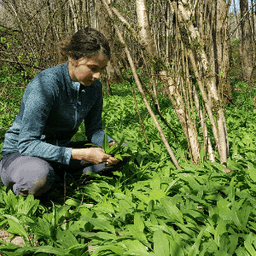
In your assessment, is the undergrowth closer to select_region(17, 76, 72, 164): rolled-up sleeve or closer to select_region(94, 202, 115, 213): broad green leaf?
select_region(94, 202, 115, 213): broad green leaf

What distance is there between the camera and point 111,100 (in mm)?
6457

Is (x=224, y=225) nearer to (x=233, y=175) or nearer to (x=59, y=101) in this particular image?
(x=233, y=175)

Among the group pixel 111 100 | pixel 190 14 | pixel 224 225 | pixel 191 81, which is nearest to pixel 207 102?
pixel 191 81

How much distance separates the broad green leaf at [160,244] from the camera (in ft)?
4.08

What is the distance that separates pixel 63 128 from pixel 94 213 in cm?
76

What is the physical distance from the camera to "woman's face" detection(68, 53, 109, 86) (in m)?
1.77

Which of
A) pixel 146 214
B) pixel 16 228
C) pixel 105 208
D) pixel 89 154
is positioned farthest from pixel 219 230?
pixel 16 228

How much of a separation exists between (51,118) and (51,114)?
40 mm

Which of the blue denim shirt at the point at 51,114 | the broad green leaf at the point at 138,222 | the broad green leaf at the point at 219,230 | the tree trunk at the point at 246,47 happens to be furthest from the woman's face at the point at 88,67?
the tree trunk at the point at 246,47

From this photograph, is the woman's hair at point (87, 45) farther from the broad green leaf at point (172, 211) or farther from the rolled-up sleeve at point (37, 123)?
the broad green leaf at point (172, 211)

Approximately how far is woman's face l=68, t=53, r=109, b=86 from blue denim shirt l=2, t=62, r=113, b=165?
13 cm

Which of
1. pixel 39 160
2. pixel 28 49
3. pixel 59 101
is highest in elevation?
pixel 28 49

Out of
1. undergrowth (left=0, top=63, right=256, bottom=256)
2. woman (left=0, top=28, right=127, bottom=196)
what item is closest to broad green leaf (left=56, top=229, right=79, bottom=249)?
undergrowth (left=0, top=63, right=256, bottom=256)

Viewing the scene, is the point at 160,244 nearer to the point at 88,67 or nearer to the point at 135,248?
the point at 135,248
